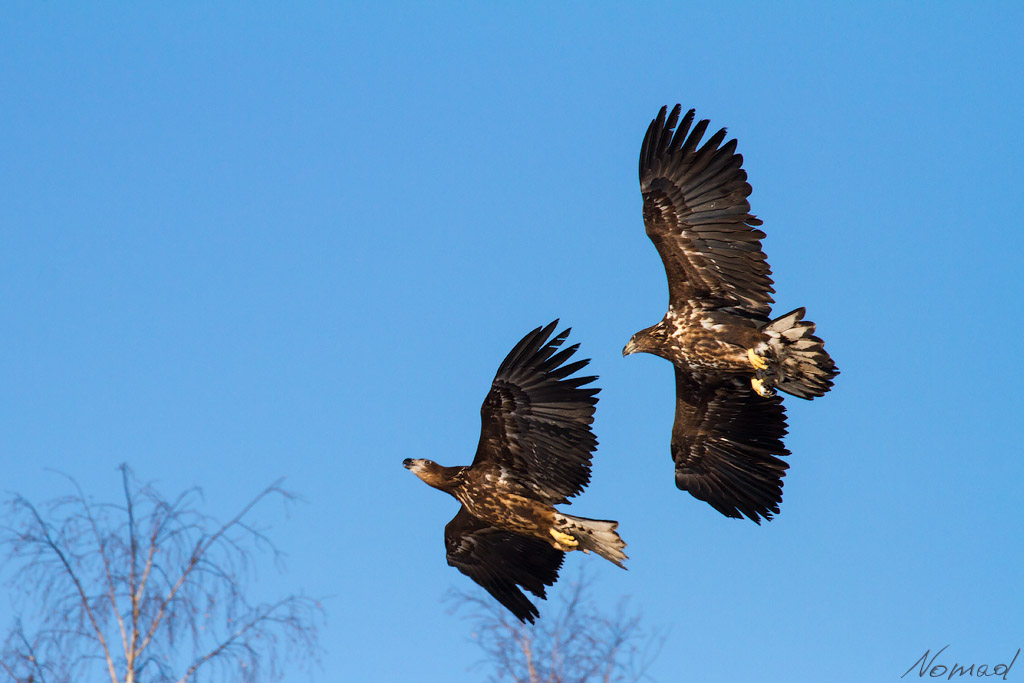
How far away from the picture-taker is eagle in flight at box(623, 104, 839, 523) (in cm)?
1063

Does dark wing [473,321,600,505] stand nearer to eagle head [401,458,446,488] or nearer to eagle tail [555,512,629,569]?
eagle tail [555,512,629,569]

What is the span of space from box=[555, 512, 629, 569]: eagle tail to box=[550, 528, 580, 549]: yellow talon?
0.10ft

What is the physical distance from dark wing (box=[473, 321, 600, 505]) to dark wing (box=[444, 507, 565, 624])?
0.90 meters

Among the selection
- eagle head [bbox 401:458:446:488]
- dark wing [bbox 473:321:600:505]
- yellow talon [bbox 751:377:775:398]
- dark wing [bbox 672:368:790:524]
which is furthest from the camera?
dark wing [bbox 672:368:790:524]

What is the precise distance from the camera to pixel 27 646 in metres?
9.15

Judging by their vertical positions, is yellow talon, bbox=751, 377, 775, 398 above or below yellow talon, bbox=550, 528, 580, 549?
above

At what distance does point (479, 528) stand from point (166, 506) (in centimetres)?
297

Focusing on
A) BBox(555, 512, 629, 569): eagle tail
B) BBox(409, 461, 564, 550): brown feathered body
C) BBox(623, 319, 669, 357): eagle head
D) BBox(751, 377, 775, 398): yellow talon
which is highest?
BBox(623, 319, 669, 357): eagle head

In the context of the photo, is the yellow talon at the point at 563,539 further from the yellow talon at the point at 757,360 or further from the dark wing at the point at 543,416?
the yellow talon at the point at 757,360

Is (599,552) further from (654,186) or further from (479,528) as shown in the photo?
(654,186)

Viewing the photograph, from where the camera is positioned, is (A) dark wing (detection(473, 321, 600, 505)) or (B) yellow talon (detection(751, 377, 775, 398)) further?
(B) yellow talon (detection(751, 377, 775, 398))

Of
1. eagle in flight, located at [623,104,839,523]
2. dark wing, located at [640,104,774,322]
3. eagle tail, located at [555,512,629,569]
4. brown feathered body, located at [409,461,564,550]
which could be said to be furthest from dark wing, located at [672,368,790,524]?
brown feathered body, located at [409,461,564,550]

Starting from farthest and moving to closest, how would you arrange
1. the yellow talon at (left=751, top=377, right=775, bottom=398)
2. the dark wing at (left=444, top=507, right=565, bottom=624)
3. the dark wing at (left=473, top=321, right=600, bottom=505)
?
the dark wing at (left=444, top=507, right=565, bottom=624) → the yellow talon at (left=751, top=377, right=775, bottom=398) → the dark wing at (left=473, top=321, right=600, bottom=505)

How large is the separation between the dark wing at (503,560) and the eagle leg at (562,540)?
18.7 inches
